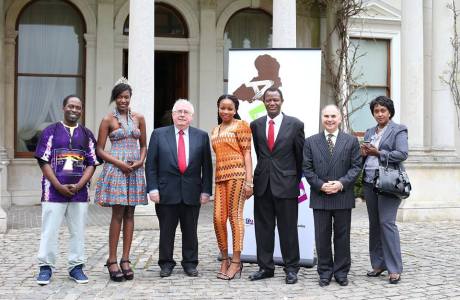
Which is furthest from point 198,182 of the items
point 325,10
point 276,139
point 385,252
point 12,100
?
point 325,10

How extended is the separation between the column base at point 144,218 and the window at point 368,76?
690cm

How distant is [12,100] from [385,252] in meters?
9.23

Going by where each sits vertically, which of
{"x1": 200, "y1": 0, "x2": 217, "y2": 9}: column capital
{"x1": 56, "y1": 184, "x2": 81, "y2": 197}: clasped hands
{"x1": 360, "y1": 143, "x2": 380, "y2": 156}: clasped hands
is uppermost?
{"x1": 200, "y1": 0, "x2": 217, "y2": 9}: column capital

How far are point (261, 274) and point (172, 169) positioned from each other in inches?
57.1

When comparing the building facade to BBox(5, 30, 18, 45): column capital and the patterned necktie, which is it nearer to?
BBox(5, 30, 18, 45): column capital

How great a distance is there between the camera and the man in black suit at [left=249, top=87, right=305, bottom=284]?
6.14 metres

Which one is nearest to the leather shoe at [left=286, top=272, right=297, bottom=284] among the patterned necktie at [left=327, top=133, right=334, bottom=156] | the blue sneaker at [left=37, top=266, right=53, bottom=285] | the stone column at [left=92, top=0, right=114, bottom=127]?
the patterned necktie at [left=327, top=133, right=334, bottom=156]

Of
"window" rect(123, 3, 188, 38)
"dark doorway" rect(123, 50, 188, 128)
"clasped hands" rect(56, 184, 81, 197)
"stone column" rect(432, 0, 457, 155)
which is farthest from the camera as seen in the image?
"dark doorway" rect(123, 50, 188, 128)

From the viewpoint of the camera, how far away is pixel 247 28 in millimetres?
14234

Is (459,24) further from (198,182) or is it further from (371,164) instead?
(198,182)

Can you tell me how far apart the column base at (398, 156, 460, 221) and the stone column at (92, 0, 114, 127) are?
6.51 m

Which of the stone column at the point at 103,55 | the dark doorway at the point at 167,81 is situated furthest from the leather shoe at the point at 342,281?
the dark doorway at the point at 167,81

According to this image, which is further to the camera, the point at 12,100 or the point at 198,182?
the point at 12,100

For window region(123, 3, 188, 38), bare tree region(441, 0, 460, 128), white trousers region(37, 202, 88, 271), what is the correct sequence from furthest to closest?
window region(123, 3, 188, 38)
bare tree region(441, 0, 460, 128)
white trousers region(37, 202, 88, 271)
